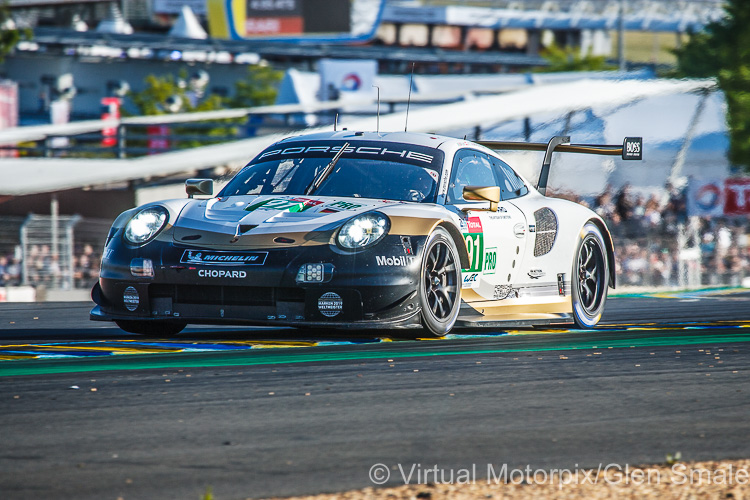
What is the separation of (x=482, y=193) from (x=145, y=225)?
2.07 metres

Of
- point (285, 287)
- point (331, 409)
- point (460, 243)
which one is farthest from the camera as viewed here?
point (460, 243)

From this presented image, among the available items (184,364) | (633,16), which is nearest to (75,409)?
(184,364)

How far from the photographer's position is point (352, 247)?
21.8 ft

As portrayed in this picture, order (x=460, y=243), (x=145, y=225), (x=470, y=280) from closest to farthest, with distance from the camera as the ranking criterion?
(x=145, y=225)
(x=460, y=243)
(x=470, y=280)

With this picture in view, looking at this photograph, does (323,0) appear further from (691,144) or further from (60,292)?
(60,292)

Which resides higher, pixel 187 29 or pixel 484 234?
pixel 187 29

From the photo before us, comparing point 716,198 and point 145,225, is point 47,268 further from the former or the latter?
point 716,198

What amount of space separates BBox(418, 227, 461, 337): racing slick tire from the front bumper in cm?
11

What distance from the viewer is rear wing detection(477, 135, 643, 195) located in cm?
887

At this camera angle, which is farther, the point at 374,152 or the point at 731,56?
the point at 731,56

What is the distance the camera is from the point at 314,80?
52.4 m

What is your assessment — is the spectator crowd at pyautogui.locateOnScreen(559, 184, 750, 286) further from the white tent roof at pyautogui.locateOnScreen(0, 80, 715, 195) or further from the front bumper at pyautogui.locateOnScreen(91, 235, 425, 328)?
the front bumper at pyautogui.locateOnScreen(91, 235, 425, 328)

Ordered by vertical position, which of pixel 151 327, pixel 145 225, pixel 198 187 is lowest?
pixel 151 327

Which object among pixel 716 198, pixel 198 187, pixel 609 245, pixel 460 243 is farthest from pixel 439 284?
pixel 716 198
